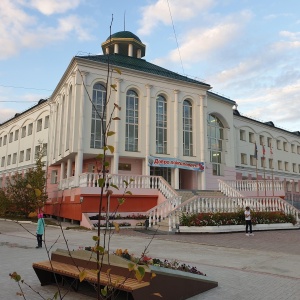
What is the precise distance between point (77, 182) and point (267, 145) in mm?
27875

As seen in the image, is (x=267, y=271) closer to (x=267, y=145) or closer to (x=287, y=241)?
(x=287, y=241)

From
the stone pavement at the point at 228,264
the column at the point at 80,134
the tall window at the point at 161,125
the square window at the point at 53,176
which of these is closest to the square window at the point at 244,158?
the tall window at the point at 161,125

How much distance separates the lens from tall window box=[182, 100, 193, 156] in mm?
27531

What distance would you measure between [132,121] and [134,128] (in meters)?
0.60

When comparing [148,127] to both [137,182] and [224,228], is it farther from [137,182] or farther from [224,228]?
[224,228]

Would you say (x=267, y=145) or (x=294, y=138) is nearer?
(x=267, y=145)

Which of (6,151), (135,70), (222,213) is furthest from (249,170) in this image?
(6,151)

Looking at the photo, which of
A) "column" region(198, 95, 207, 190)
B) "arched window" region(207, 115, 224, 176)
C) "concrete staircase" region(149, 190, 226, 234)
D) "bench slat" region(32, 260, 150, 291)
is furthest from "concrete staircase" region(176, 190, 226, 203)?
"bench slat" region(32, 260, 150, 291)

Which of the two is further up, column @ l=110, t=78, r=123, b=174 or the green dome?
the green dome

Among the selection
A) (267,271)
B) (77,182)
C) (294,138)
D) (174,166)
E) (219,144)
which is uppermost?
(294,138)

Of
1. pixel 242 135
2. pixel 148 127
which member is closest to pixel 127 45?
pixel 148 127

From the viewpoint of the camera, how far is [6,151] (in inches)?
1619

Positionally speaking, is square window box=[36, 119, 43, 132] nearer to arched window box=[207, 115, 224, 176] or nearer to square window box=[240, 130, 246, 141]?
arched window box=[207, 115, 224, 176]

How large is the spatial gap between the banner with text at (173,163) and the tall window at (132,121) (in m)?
1.71
